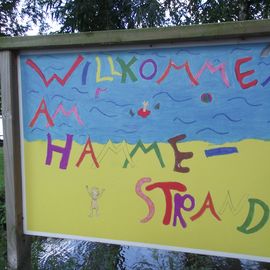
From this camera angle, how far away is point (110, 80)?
233 centimetres

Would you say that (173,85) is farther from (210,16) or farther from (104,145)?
(210,16)

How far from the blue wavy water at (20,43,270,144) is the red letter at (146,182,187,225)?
24cm

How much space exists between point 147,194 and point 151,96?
1.75ft

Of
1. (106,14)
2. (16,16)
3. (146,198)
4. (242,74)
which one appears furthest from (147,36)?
(16,16)

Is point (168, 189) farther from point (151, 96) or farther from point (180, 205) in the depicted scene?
point (151, 96)

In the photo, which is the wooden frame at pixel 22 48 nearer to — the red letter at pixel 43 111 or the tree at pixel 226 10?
the red letter at pixel 43 111

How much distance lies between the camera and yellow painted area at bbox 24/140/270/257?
2.15m

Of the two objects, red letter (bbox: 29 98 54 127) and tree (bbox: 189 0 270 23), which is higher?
tree (bbox: 189 0 270 23)

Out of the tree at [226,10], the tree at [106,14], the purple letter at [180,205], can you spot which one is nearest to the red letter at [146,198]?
the purple letter at [180,205]

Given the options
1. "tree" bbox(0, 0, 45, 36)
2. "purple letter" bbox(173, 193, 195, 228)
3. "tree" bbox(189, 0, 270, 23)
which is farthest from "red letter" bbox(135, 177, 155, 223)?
"tree" bbox(0, 0, 45, 36)

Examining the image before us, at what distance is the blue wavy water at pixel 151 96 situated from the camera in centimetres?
212

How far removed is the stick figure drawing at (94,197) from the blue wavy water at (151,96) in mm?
292

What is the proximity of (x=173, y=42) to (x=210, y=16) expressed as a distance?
23.2 feet

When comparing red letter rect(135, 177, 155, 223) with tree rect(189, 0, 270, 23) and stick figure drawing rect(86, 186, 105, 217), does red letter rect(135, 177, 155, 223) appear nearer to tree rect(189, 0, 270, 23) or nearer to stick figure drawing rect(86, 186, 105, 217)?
stick figure drawing rect(86, 186, 105, 217)
